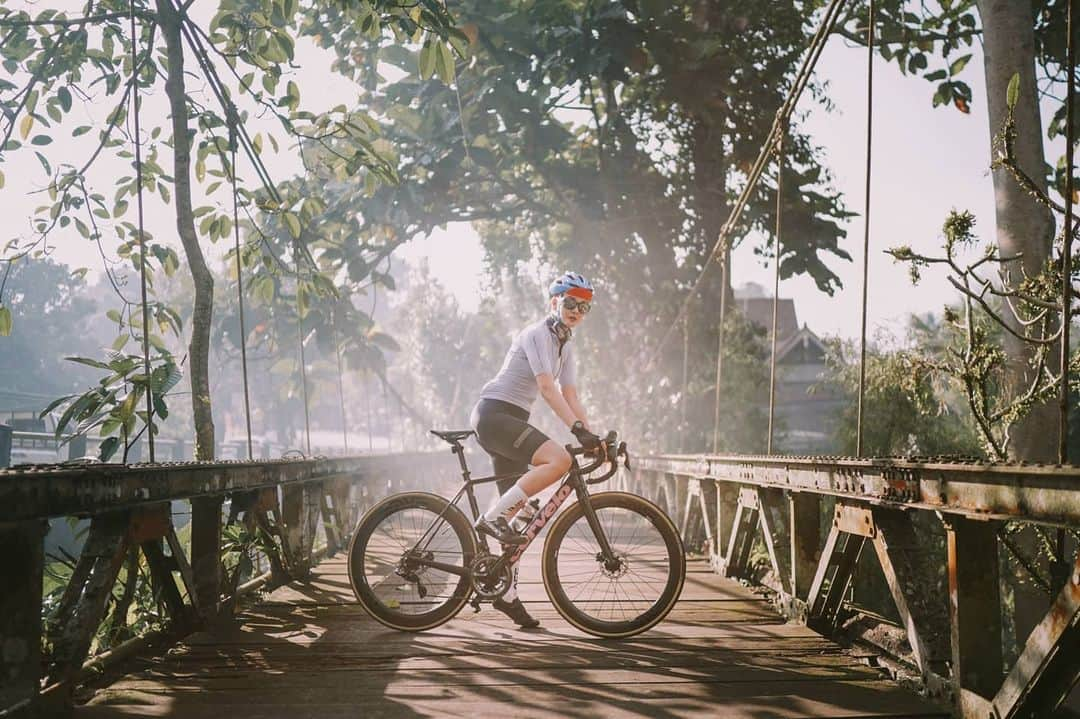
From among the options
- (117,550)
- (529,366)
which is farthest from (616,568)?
(117,550)

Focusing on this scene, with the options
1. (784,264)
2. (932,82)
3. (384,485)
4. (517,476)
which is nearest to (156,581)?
(517,476)

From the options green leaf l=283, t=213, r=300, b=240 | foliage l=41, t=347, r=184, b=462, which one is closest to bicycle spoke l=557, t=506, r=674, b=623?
foliage l=41, t=347, r=184, b=462

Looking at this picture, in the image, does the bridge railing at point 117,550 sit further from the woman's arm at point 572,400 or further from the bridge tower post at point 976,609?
the bridge tower post at point 976,609

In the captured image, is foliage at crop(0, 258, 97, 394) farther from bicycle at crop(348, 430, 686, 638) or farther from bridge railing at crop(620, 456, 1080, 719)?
bridge railing at crop(620, 456, 1080, 719)

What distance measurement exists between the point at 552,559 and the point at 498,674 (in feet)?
2.87

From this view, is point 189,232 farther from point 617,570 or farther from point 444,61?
point 617,570

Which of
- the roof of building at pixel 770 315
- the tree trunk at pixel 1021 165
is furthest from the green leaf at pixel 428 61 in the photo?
the roof of building at pixel 770 315

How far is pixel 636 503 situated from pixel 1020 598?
4.43 meters

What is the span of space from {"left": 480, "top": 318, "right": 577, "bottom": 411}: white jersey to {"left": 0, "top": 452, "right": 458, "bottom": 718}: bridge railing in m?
1.38

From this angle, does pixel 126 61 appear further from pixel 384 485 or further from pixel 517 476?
pixel 384 485

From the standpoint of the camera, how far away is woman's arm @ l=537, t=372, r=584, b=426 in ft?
15.1

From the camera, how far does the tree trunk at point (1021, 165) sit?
248 inches

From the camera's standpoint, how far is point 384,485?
13773 millimetres

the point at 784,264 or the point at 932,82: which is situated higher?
the point at 932,82
